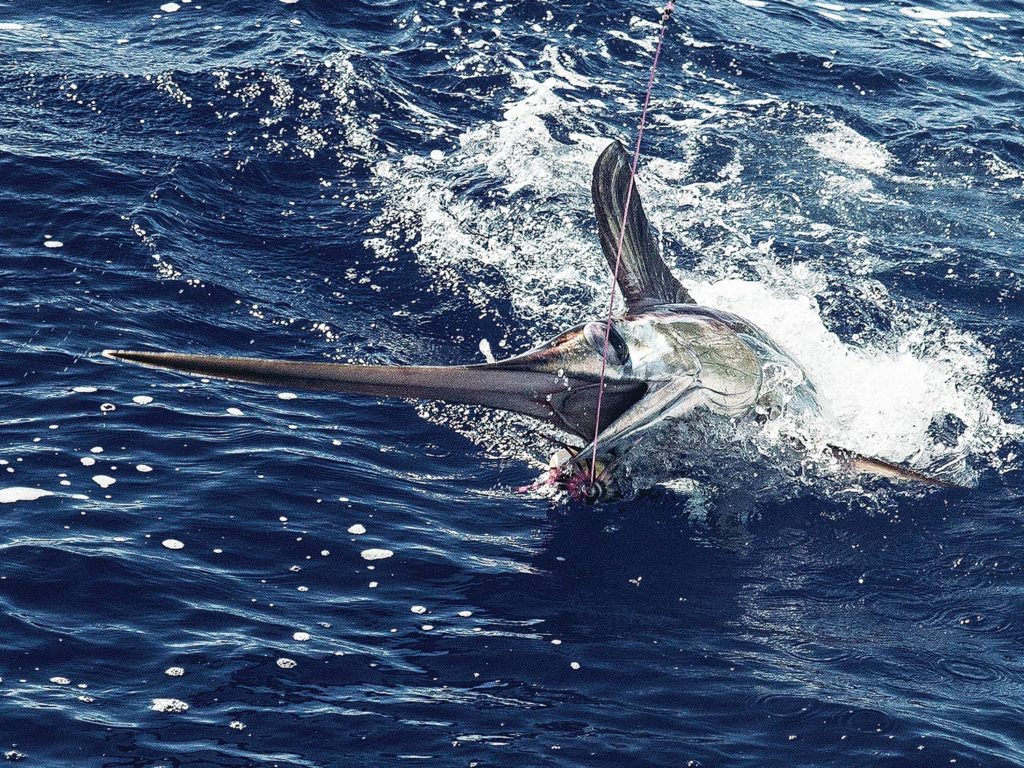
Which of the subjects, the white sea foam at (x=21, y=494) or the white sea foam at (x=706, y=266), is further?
the white sea foam at (x=706, y=266)

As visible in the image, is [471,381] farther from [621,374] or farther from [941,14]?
[941,14]

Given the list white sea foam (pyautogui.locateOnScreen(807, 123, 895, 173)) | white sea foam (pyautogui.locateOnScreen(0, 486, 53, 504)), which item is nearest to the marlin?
white sea foam (pyautogui.locateOnScreen(0, 486, 53, 504))

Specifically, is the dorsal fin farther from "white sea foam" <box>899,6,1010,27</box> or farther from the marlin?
"white sea foam" <box>899,6,1010,27</box>

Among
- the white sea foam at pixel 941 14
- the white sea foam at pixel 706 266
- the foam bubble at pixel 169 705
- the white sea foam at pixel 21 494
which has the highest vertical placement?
the white sea foam at pixel 941 14

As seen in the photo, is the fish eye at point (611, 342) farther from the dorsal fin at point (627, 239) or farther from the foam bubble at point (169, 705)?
the foam bubble at point (169, 705)

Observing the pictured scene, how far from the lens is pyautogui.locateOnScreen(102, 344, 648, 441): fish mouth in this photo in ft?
21.0

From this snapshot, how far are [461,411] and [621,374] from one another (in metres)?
2.19

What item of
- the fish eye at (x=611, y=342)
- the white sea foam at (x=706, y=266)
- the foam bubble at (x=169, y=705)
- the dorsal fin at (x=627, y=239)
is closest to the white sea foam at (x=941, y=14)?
the white sea foam at (x=706, y=266)

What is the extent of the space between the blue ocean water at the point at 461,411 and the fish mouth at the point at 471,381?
1045mm

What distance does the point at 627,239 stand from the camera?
9.74 m

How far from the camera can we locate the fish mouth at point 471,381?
252 inches

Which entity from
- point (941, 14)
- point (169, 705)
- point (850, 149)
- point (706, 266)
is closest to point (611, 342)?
point (169, 705)

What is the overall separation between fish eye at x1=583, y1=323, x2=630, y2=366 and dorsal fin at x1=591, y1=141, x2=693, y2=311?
3.94ft

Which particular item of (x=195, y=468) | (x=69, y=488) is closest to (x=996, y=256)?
(x=195, y=468)
